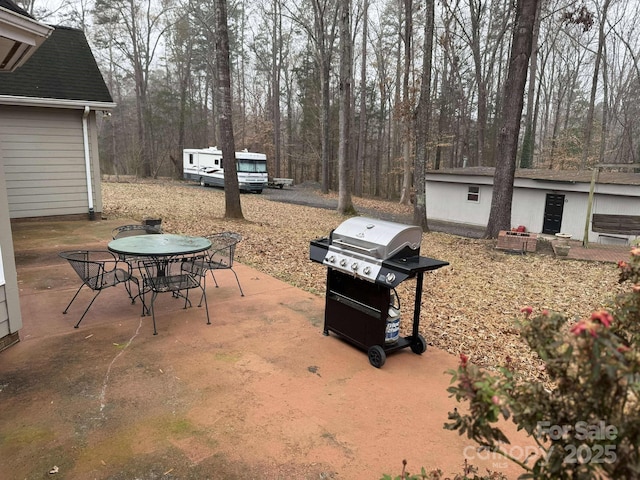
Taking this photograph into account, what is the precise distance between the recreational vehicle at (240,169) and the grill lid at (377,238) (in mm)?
18477

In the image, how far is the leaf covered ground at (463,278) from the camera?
175 inches

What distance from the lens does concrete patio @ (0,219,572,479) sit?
231 centimetres

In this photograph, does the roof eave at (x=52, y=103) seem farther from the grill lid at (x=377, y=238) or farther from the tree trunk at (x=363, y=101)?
the tree trunk at (x=363, y=101)

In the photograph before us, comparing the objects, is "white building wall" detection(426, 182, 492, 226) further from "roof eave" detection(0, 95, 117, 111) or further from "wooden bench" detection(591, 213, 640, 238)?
"roof eave" detection(0, 95, 117, 111)

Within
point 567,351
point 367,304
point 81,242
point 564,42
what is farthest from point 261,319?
point 564,42

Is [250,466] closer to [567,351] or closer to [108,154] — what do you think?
[567,351]

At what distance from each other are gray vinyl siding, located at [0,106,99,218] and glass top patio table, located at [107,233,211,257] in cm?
590

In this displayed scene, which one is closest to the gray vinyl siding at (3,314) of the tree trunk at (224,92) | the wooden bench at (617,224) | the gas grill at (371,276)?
the gas grill at (371,276)

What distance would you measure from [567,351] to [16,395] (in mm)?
3401

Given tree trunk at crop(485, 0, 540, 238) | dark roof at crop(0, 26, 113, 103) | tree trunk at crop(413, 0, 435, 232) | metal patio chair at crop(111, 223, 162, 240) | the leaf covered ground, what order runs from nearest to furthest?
the leaf covered ground → metal patio chair at crop(111, 223, 162, 240) → dark roof at crop(0, 26, 113, 103) → tree trunk at crop(485, 0, 540, 238) → tree trunk at crop(413, 0, 435, 232)

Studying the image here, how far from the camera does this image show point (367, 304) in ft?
11.6

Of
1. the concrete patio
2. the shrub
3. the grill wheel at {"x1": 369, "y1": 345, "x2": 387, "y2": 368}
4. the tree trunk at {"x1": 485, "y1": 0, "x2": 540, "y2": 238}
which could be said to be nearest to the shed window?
the tree trunk at {"x1": 485, "y1": 0, "x2": 540, "y2": 238}

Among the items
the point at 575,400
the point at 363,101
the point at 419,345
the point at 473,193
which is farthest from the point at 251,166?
the point at 575,400

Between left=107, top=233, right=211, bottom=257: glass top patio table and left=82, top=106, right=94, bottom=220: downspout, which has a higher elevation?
left=82, top=106, right=94, bottom=220: downspout
